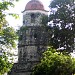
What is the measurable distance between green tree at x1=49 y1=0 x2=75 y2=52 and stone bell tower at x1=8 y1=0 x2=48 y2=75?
5766mm

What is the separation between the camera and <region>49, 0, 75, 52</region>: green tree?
775 inches

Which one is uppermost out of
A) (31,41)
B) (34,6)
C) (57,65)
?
(34,6)

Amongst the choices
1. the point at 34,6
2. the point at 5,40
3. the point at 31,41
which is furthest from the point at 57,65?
the point at 34,6

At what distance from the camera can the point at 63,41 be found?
19781mm

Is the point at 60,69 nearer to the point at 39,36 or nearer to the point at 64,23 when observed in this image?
the point at 64,23

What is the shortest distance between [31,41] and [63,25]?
7673mm

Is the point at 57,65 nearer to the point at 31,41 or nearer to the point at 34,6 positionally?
the point at 31,41

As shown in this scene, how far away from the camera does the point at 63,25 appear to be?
19.9 m

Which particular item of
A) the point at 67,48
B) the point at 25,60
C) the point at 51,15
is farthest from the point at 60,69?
the point at 25,60

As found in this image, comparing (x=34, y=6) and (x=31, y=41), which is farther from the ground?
(x=34, y=6)

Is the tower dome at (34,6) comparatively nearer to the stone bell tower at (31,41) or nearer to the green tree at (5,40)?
the stone bell tower at (31,41)

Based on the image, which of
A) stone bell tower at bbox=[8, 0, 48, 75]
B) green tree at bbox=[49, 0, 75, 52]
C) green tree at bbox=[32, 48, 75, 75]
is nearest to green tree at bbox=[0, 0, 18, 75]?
green tree at bbox=[32, 48, 75, 75]

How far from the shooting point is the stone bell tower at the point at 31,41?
87.4 feet

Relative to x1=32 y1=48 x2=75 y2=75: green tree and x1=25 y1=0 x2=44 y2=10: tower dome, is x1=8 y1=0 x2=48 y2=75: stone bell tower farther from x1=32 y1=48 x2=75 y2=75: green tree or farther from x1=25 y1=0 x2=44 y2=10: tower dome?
x1=32 y1=48 x2=75 y2=75: green tree
